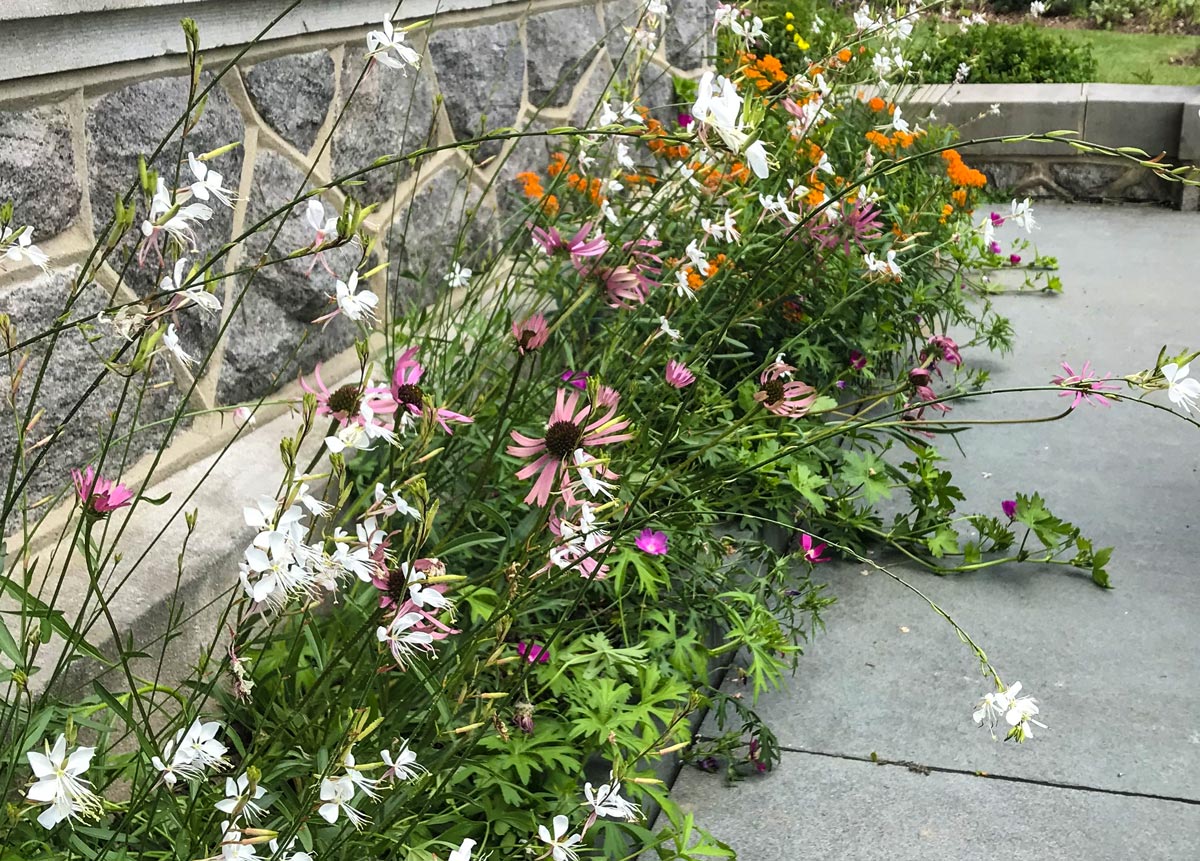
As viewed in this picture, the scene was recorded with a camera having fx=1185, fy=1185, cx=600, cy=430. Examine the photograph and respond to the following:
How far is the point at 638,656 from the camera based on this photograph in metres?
2.21

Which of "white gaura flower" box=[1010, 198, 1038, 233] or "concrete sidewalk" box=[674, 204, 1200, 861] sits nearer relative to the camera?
"concrete sidewalk" box=[674, 204, 1200, 861]

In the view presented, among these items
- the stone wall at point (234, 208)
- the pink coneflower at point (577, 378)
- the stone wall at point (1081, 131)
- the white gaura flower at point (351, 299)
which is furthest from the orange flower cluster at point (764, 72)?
the white gaura flower at point (351, 299)

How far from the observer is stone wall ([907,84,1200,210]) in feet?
20.8

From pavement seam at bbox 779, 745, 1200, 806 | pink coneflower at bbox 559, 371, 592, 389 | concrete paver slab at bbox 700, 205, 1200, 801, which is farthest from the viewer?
pink coneflower at bbox 559, 371, 592, 389

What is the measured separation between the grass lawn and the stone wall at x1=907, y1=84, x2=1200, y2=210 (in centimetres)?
167

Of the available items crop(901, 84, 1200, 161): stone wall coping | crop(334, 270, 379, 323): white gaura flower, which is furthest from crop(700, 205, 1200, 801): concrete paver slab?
crop(901, 84, 1200, 161): stone wall coping

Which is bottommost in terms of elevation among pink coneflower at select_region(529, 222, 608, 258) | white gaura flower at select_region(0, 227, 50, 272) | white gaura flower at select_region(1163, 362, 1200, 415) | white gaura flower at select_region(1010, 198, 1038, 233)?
white gaura flower at select_region(1010, 198, 1038, 233)

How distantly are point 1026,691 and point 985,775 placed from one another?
34 cm

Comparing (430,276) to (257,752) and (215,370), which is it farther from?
(257,752)

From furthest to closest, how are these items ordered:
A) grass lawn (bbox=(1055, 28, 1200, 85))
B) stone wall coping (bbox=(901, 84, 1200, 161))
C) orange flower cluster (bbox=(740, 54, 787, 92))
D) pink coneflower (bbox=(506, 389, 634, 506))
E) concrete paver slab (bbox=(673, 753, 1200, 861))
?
1. grass lawn (bbox=(1055, 28, 1200, 85))
2. stone wall coping (bbox=(901, 84, 1200, 161))
3. orange flower cluster (bbox=(740, 54, 787, 92))
4. concrete paver slab (bbox=(673, 753, 1200, 861))
5. pink coneflower (bbox=(506, 389, 634, 506))

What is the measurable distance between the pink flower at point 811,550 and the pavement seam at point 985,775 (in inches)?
17.2

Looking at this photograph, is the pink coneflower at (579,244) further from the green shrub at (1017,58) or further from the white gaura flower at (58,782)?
the green shrub at (1017,58)

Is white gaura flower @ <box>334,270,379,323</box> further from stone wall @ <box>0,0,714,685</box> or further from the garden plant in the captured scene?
stone wall @ <box>0,0,714,685</box>

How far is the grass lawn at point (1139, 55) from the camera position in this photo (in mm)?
8422
